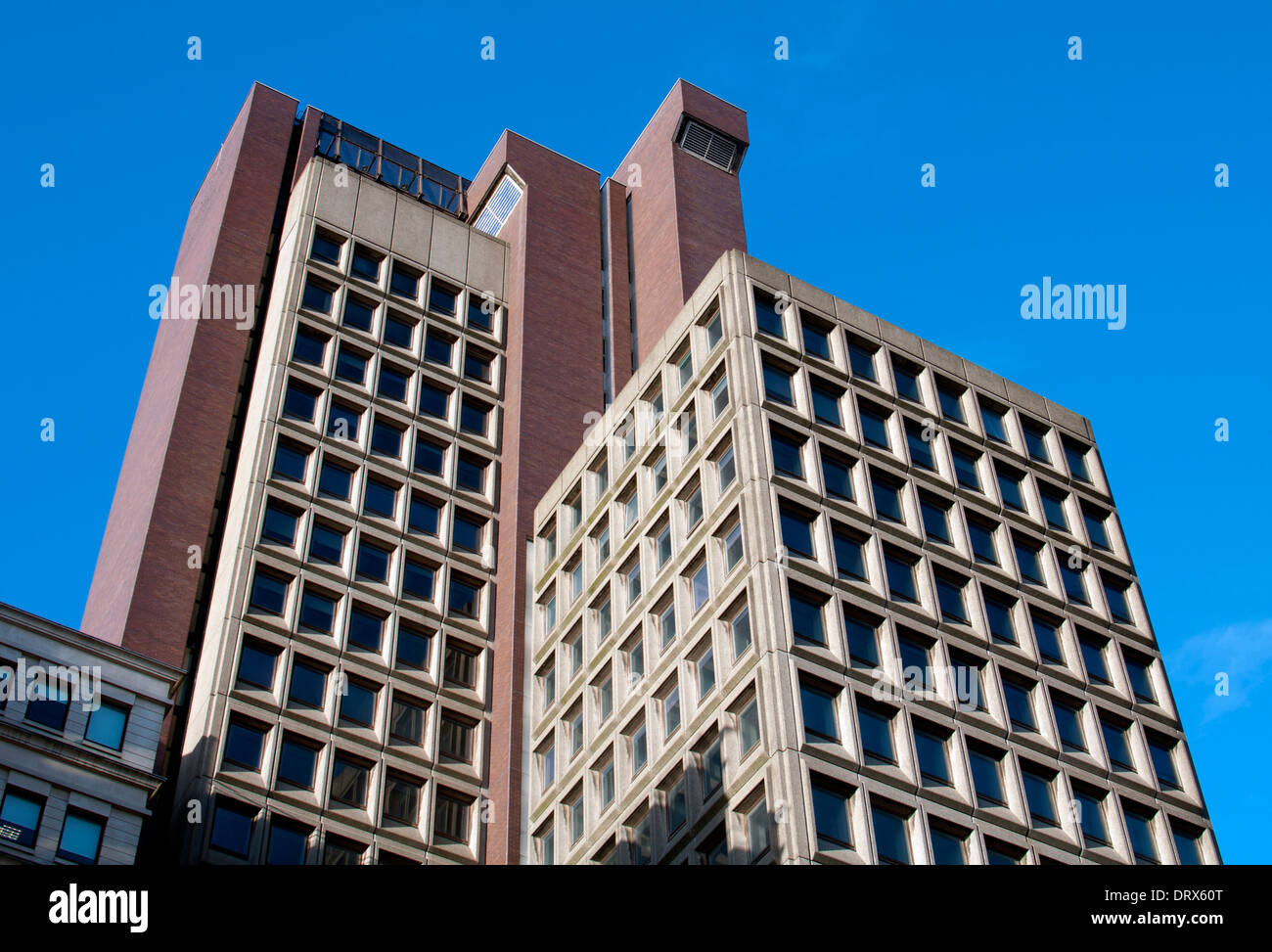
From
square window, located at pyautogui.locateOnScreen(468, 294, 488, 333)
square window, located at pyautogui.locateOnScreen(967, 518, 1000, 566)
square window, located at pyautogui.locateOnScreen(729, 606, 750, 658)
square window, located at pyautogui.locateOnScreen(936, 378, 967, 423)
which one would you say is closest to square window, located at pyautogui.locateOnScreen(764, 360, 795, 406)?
square window, located at pyautogui.locateOnScreen(936, 378, 967, 423)

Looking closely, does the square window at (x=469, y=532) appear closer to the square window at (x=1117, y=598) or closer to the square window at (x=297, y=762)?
the square window at (x=297, y=762)

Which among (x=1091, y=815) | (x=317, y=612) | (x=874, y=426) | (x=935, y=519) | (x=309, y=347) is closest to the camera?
(x=1091, y=815)

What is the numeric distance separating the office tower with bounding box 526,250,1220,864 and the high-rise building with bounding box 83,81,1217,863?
0.48 ft

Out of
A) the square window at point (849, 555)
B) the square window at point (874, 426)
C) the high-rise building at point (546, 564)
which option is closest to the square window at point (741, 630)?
the high-rise building at point (546, 564)

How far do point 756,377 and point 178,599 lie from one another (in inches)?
1001

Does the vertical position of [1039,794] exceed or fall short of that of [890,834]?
it exceeds it

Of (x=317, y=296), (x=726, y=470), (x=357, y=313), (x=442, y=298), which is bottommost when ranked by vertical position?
(x=726, y=470)

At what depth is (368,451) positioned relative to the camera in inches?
2623

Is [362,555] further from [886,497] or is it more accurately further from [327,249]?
[886,497]

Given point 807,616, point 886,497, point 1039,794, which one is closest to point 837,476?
point 886,497

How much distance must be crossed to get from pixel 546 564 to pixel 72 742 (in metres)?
22.8

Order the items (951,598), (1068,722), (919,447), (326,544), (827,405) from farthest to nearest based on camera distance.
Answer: (326,544) < (919,447) < (827,405) < (951,598) < (1068,722)

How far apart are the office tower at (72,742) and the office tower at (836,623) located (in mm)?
14008
